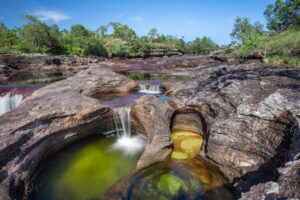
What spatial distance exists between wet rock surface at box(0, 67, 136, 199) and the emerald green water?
18.9 inches

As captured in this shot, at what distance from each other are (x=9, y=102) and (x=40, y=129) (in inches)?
326

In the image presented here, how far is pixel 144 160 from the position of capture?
7680 mm

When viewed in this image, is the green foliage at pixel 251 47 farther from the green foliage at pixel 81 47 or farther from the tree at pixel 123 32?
the tree at pixel 123 32

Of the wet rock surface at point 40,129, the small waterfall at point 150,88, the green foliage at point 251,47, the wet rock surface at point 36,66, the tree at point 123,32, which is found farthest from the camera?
the tree at point 123,32

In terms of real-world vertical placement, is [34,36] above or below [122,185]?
above

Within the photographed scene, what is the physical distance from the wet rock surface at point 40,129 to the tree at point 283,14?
145ft

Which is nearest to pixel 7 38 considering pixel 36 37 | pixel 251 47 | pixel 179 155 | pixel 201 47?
pixel 36 37

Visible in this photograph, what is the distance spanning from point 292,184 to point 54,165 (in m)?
8.13

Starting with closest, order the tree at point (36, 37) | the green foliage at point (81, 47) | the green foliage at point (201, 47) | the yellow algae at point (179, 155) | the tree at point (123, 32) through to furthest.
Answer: the yellow algae at point (179, 155) → the tree at point (36, 37) → the green foliage at point (81, 47) → the tree at point (123, 32) → the green foliage at point (201, 47)

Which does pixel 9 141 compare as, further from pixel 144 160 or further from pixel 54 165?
pixel 144 160

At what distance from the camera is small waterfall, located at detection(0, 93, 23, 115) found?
13.6 meters

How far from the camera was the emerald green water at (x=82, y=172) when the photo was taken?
686 centimetres

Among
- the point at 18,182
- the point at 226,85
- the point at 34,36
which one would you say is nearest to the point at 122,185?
the point at 18,182

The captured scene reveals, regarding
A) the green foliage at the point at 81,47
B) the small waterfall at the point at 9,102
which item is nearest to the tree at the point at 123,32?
the green foliage at the point at 81,47
